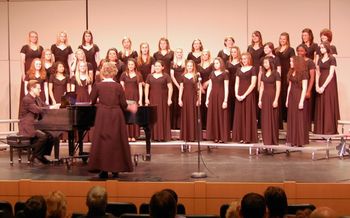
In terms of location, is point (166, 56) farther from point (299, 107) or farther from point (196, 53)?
point (299, 107)

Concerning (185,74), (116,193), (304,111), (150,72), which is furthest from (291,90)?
(116,193)

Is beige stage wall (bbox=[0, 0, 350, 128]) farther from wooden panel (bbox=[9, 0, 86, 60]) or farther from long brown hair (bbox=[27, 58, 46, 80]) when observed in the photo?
long brown hair (bbox=[27, 58, 46, 80])

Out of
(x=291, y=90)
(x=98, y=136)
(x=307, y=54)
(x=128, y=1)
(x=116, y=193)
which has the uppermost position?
(x=128, y=1)

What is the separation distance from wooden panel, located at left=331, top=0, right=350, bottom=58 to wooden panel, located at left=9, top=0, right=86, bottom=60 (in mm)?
5028

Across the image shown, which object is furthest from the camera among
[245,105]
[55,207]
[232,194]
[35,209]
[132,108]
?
[245,105]

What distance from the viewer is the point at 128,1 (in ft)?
39.2

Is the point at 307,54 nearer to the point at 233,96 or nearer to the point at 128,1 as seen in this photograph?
the point at 233,96

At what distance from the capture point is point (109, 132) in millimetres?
6836

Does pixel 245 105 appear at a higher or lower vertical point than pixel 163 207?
higher

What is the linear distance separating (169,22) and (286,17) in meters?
2.33

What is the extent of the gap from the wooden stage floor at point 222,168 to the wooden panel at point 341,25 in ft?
9.15

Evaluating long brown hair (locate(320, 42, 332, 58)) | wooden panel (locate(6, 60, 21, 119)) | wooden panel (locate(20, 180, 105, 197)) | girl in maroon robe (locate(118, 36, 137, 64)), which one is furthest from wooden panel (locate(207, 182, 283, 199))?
wooden panel (locate(6, 60, 21, 119))

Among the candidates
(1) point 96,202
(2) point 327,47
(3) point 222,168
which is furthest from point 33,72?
(1) point 96,202

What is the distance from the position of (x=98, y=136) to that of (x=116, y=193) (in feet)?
3.73
